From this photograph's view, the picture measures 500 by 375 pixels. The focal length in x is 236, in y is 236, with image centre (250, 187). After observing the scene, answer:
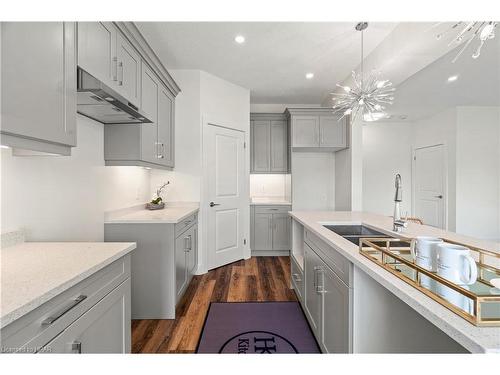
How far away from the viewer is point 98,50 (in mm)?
1539

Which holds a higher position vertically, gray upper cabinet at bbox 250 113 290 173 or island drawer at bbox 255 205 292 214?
A: gray upper cabinet at bbox 250 113 290 173

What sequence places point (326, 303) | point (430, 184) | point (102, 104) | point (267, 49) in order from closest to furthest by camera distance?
point (326, 303), point (102, 104), point (267, 49), point (430, 184)

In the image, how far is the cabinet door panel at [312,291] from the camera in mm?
1671

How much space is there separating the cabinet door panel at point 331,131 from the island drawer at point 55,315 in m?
3.74

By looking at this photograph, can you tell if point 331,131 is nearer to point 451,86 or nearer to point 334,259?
point 451,86

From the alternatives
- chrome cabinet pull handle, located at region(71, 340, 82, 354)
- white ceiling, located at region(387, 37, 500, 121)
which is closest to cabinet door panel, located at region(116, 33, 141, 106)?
chrome cabinet pull handle, located at region(71, 340, 82, 354)

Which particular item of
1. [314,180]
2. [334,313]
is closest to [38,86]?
[334,313]

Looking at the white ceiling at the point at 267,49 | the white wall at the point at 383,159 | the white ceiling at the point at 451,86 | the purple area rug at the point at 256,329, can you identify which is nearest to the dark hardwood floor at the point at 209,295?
the purple area rug at the point at 256,329

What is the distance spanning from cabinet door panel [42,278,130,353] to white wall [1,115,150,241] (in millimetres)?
739

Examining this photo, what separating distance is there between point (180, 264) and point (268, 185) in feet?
9.34

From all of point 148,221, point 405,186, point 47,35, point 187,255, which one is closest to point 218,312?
point 187,255

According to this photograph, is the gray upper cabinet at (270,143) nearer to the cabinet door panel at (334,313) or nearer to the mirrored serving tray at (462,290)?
the cabinet door panel at (334,313)

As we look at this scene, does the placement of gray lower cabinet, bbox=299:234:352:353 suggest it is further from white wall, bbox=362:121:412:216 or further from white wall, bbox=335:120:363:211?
white wall, bbox=362:121:412:216

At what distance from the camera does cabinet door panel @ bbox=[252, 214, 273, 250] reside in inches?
164
